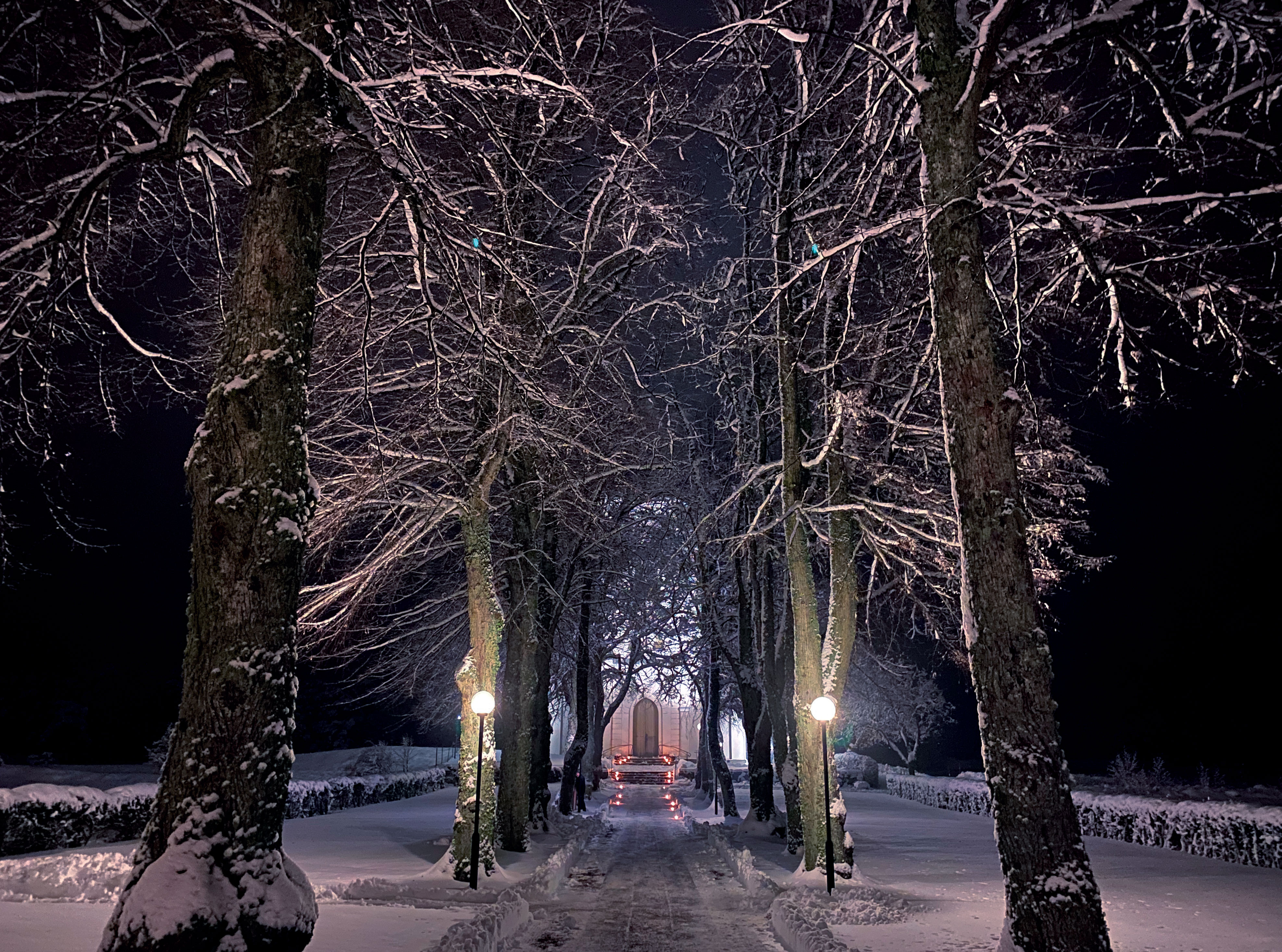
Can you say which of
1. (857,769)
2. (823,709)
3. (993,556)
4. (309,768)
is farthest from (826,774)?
(857,769)

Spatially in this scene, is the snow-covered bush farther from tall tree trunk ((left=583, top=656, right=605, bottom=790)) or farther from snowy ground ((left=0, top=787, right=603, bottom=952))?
tall tree trunk ((left=583, top=656, right=605, bottom=790))

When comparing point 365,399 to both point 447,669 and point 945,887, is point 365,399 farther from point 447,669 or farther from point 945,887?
point 447,669

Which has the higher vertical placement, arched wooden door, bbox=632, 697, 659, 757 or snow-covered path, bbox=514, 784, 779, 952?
snow-covered path, bbox=514, 784, 779, 952

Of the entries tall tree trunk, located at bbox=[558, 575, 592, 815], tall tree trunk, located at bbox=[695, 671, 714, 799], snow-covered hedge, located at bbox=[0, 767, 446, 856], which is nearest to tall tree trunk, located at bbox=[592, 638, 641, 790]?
tall tree trunk, located at bbox=[695, 671, 714, 799]

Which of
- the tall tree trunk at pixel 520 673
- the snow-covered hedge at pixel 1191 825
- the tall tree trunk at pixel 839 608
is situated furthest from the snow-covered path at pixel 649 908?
the snow-covered hedge at pixel 1191 825

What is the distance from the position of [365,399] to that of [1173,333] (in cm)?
887

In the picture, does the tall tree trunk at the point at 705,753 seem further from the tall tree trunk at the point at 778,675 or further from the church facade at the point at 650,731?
the church facade at the point at 650,731

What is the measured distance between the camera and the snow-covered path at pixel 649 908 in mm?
10188

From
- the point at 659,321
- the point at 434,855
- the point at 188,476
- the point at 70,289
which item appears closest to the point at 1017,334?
the point at 188,476

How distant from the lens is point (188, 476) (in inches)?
229

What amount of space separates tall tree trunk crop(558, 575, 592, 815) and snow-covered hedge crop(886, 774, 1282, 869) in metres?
14.0

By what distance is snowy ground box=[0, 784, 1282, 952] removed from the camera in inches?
329

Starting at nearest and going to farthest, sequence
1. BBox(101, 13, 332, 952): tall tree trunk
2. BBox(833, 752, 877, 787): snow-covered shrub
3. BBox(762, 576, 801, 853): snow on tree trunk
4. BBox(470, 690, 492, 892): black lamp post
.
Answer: BBox(101, 13, 332, 952): tall tree trunk, BBox(470, 690, 492, 892): black lamp post, BBox(762, 576, 801, 853): snow on tree trunk, BBox(833, 752, 877, 787): snow-covered shrub

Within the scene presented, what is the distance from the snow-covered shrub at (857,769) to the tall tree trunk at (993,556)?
4108cm
